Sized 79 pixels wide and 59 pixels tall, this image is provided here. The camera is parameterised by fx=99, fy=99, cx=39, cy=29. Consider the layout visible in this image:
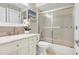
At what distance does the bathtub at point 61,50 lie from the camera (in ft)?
9.73

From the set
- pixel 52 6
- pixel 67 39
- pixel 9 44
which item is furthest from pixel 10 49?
pixel 52 6

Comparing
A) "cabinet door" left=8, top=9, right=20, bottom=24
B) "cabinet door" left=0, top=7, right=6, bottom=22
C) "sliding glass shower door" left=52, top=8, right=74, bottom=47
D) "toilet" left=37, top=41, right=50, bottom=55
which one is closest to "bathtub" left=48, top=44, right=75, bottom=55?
"sliding glass shower door" left=52, top=8, right=74, bottom=47

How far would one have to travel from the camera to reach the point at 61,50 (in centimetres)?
325

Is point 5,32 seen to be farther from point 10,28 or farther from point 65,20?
point 65,20

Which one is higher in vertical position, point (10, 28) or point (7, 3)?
point (7, 3)

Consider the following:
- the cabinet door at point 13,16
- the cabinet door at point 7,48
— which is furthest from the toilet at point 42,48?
the cabinet door at point 7,48

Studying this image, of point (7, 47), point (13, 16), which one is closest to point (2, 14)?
point (13, 16)

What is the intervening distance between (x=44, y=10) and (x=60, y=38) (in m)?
1.27

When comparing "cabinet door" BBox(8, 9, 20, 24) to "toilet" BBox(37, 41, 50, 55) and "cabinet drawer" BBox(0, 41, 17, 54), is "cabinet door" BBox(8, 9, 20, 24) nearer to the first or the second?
"cabinet drawer" BBox(0, 41, 17, 54)

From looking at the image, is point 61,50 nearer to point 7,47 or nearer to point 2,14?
point 2,14

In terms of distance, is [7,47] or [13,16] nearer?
[7,47]

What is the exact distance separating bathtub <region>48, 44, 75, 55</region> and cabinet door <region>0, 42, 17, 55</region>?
198cm

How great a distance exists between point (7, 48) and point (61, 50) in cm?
231

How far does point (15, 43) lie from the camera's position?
149cm
